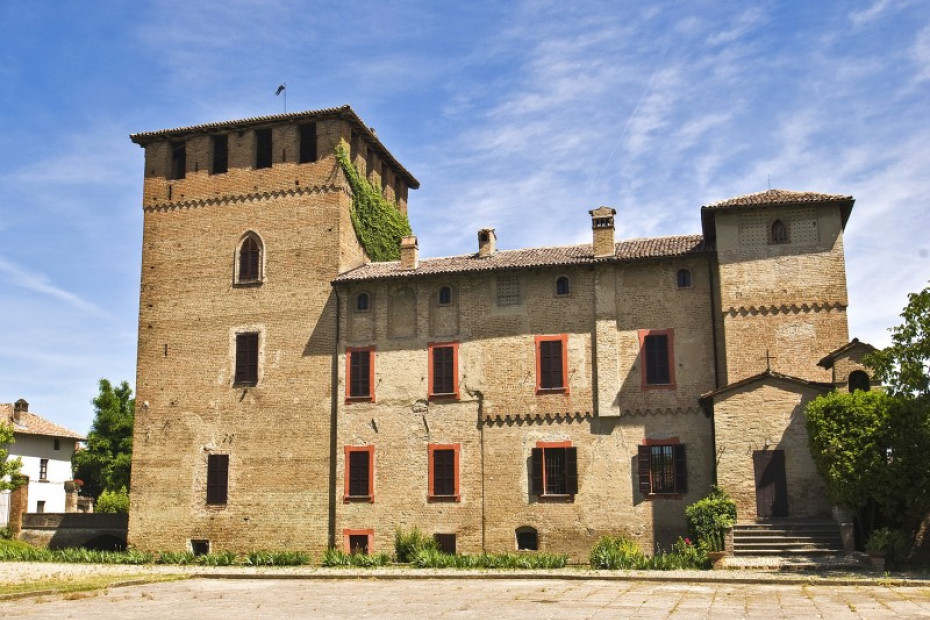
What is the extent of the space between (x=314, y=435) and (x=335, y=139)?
1029 centimetres

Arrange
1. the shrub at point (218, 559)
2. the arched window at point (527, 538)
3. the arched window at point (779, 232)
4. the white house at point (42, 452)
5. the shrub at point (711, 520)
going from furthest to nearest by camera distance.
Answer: the white house at point (42, 452) → the shrub at point (218, 559) → the arched window at point (527, 538) → the arched window at point (779, 232) → the shrub at point (711, 520)

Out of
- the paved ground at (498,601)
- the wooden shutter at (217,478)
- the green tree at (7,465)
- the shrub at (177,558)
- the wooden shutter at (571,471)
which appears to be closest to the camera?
the paved ground at (498,601)

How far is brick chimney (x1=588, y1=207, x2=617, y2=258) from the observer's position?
28.6m

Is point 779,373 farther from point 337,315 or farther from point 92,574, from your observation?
point 92,574

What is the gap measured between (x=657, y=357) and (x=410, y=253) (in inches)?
→ 350

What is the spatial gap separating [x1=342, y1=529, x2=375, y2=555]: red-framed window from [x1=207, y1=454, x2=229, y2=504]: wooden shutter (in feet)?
14.7

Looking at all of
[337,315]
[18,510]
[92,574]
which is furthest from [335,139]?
[18,510]

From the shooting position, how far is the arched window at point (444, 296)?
30.0 metres

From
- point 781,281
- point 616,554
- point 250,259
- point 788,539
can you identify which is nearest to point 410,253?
point 250,259

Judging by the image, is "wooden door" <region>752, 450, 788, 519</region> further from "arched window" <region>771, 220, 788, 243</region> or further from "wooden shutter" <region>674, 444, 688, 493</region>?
"arched window" <region>771, 220, 788, 243</region>

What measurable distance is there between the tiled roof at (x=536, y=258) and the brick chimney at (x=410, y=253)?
21 cm

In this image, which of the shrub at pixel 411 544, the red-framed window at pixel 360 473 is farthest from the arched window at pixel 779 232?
the red-framed window at pixel 360 473

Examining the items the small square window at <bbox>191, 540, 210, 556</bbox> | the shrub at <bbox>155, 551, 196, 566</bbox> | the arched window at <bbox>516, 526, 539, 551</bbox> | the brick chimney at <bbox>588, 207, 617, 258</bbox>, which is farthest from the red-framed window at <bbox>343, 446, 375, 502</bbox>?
the brick chimney at <bbox>588, 207, 617, 258</bbox>

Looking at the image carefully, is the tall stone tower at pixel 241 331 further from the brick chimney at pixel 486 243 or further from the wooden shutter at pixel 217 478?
the brick chimney at pixel 486 243
